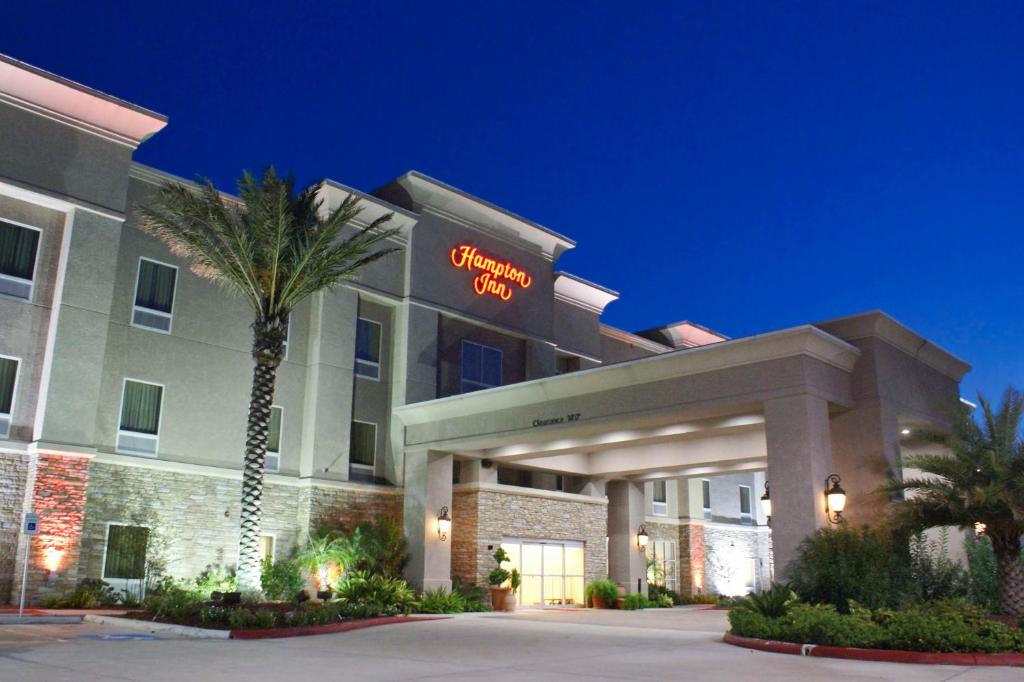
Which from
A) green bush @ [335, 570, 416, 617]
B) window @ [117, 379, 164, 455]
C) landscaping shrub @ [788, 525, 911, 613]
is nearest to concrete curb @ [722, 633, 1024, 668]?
landscaping shrub @ [788, 525, 911, 613]

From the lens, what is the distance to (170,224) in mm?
21625

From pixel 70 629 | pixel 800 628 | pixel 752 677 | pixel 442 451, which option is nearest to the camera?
pixel 752 677

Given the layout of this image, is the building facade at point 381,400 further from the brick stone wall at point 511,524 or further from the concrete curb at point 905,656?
the concrete curb at point 905,656

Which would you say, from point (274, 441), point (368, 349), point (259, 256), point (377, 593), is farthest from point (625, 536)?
point (259, 256)

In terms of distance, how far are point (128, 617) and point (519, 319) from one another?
18686 mm

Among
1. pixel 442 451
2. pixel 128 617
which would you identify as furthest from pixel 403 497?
pixel 128 617

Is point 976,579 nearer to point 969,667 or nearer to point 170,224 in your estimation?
point 969,667

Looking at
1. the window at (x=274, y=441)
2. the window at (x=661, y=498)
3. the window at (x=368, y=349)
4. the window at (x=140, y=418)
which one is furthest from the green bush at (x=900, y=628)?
the window at (x=661, y=498)

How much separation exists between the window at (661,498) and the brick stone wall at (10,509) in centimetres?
2661

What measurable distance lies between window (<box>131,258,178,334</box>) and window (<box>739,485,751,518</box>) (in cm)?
3047

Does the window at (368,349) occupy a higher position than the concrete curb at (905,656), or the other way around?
the window at (368,349)

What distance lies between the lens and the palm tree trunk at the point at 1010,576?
16.6m

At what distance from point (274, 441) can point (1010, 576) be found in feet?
66.6

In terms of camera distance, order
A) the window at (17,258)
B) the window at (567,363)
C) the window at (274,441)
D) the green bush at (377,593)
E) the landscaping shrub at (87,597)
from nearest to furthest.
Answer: the landscaping shrub at (87,597) < the window at (17,258) < the green bush at (377,593) < the window at (274,441) < the window at (567,363)
